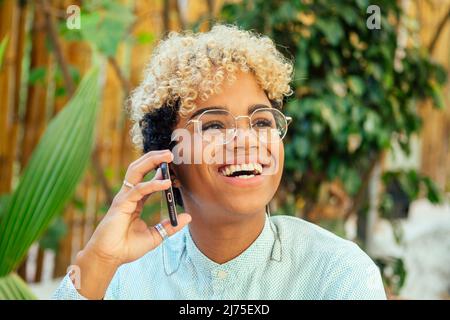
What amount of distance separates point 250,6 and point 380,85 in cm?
47

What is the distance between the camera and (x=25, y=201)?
1.48 metres

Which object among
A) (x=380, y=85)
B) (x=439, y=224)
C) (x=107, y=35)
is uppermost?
(x=107, y=35)

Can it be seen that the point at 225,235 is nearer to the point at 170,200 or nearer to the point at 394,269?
the point at 170,200

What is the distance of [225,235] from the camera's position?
98 centimetres

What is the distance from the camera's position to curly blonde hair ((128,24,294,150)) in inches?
37.7

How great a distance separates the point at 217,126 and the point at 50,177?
671 mm

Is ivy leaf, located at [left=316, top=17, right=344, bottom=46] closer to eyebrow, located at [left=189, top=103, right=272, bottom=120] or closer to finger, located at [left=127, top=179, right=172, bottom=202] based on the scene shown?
eyebrow, located at [left=189, top=103, right=272, bottom=120]

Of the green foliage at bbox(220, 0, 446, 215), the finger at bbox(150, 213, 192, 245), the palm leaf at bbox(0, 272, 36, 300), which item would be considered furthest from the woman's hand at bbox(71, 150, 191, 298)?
the green foliage at bbox(220, 0, 446, 215)

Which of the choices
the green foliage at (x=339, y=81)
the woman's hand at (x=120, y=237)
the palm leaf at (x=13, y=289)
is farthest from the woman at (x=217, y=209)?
the green foliage at (x=339, y=81)

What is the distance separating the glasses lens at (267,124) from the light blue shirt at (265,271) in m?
0.14

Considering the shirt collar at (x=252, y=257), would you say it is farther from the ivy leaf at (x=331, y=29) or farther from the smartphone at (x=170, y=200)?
the ivy leaf at (x=331, y=29)

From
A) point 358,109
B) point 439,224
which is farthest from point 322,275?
point 439,224

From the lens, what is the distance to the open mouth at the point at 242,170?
0.91 metres
